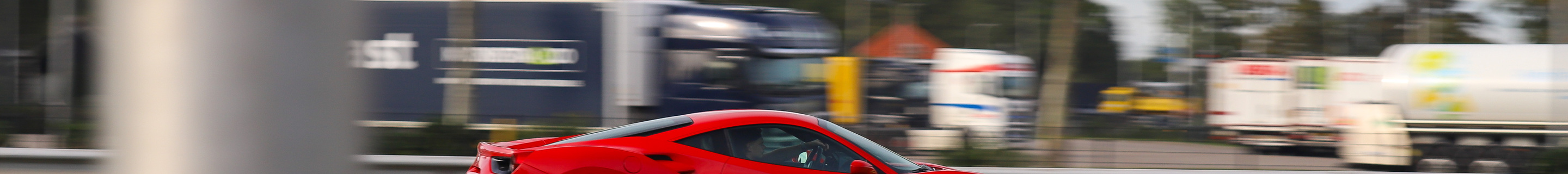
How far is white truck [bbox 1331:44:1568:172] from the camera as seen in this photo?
30.4 ft

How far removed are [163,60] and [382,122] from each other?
7.41 meters

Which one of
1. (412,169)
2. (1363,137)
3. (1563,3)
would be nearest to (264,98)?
(412,169)

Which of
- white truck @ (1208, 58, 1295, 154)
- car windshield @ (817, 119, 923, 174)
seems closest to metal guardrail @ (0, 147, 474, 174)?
car windshield @ (817, 119, 923, 174)

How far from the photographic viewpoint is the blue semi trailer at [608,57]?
1053 centimetres

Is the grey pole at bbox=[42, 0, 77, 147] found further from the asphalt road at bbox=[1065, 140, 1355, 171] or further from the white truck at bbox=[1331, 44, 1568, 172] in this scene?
the white truck at bbox=[1331, 44, 1568, 172]

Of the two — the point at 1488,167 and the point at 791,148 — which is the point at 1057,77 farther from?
the point at 791,148

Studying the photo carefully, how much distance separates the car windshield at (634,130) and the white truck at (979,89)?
222 inches

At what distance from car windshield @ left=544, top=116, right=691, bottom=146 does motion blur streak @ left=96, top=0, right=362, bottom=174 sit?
324 cm

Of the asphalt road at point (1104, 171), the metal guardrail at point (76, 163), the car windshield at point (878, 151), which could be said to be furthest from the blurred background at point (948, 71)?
the car windshield at point (878, 151)

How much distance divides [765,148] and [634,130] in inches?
22.5

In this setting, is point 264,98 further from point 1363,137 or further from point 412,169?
point 1363,137

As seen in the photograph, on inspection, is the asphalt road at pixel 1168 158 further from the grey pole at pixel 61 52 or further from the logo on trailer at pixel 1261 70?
the grey pole at pixel 61 52

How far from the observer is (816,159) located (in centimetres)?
449

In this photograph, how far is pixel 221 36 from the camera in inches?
48.9
